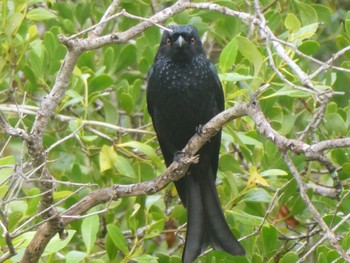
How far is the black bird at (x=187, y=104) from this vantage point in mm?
4020

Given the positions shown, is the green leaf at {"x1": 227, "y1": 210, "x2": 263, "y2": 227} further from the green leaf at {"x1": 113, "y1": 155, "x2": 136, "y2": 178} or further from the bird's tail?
the green leaf at {"x1": 113, "y1": 155, "x2": 136, "y2": 178}

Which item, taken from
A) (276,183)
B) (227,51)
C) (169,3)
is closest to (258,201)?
(276,183)

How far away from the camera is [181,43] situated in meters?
4.07

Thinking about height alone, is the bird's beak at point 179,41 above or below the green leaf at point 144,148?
above

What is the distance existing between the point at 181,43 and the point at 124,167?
0.70 meters

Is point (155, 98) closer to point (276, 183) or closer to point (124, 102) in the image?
point (124, 102)

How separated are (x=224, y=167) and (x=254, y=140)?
0.96ft

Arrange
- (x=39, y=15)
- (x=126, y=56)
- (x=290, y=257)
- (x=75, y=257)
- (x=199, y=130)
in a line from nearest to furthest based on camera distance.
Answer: (x=75, y=257) → (x=290, y=257) → (x=199, y=130) → (x=39, y=15) → (x=126, y=56)

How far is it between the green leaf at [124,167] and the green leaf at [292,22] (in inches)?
38.3

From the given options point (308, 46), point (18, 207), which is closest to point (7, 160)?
point (18, 207)

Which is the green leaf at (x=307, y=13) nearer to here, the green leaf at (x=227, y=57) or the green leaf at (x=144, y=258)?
the green leaf at (x=227, y=57)

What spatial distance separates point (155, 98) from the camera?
4.11m

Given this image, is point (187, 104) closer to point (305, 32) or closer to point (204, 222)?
point (204, 222)

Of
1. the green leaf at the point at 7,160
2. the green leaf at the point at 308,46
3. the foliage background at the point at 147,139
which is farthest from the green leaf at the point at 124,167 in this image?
the green leaf at the point at 308,46
